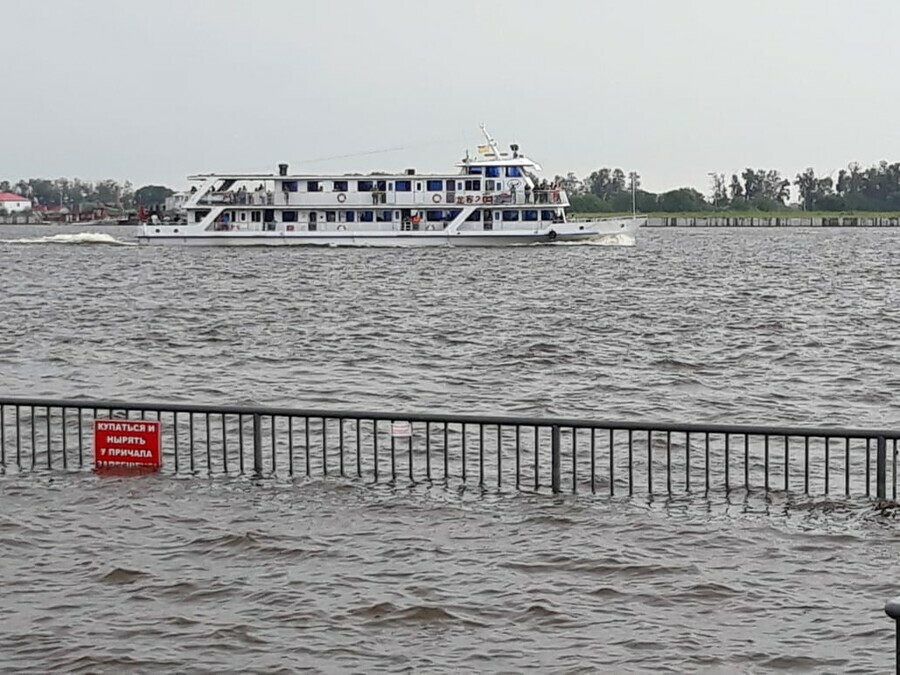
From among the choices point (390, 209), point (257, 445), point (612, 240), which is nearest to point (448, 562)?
point (257, 445)

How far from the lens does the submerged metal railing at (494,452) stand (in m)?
15.0

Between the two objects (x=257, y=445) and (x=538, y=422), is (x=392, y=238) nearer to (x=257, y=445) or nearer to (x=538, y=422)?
(x=257, y=445)

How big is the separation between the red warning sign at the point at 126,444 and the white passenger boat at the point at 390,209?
81.2m

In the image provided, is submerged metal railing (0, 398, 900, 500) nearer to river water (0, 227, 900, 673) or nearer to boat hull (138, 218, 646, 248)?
river water (0, 227, 900, 673)

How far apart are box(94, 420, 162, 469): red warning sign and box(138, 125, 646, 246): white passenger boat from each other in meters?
81.2

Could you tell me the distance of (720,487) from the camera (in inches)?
660

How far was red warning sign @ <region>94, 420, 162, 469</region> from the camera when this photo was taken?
17.0 metres

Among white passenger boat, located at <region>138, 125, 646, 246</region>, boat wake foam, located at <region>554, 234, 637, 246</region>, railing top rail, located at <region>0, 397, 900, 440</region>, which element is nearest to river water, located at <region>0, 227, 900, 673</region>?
railing top rail, located at <region>0, 397, 900, 440</region>

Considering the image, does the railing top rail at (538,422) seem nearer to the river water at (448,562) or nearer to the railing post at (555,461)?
the railing post at (555,461)

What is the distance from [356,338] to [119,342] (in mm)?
6182

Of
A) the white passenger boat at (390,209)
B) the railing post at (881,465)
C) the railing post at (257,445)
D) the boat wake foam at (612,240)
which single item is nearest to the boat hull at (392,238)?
the white passenger boat at (390,209)

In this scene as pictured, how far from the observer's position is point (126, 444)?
1708 cm

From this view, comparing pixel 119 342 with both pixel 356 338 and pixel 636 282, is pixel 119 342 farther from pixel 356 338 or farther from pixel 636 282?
pixel 636 282

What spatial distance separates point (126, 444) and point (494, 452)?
4860 mm
